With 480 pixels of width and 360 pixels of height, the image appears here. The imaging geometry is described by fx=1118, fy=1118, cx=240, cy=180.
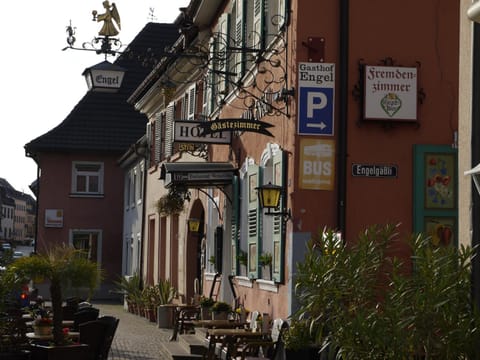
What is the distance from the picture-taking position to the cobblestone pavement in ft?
63.5

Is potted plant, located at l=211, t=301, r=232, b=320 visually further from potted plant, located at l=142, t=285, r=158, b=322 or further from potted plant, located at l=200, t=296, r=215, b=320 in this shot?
potted plant, located at l=142, t=285, r=158, b=322

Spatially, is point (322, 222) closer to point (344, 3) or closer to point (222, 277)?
point (344, 3)

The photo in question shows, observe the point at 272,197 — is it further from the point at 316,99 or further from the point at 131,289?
the point at 131,289

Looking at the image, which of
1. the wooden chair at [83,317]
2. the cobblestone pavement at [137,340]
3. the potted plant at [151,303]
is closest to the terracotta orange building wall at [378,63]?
the wooden chair at [83,317]

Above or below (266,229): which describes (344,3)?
above

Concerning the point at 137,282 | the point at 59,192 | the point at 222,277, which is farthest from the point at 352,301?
the point at 59,192

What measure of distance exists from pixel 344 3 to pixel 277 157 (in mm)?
2355

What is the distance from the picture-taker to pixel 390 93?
14906 mm

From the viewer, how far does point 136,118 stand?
4581 centimetres

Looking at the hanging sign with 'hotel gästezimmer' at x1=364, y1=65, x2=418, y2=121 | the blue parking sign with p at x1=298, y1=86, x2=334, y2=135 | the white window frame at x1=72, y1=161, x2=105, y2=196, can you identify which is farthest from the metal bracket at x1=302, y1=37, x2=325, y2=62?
the white window frame at x1=72, y1=161, x2=105, y2=196

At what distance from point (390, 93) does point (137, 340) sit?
9.93 metres

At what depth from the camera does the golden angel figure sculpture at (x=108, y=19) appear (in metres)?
18.0

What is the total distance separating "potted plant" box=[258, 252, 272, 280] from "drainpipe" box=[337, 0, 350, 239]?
203cm

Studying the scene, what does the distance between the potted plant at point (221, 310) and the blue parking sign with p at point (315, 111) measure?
5526 millimetres
